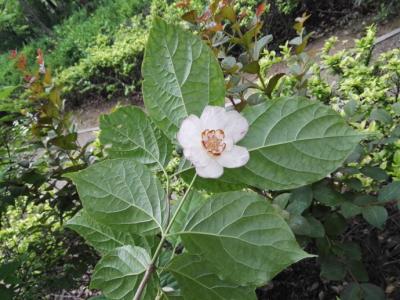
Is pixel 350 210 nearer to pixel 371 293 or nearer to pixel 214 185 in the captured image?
pixel 371 293

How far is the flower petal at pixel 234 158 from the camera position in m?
0.51

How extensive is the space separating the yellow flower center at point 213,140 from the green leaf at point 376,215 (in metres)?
0.67

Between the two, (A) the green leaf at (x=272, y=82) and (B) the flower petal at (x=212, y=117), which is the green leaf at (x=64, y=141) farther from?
(B) the flower petal at (x=212, y=117)

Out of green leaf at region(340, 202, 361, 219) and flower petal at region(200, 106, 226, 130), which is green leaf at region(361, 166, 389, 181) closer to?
green leaf at region(340, 202, 361, 219)

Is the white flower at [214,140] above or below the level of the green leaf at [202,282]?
above

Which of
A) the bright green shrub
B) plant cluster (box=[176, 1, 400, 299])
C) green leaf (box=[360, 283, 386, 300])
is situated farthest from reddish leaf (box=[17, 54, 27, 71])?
the bright green shrub

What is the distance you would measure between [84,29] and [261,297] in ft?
29.6

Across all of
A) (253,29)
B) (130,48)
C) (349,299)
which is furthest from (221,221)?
(130,48)

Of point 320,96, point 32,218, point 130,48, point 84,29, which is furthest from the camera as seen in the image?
point 84,29

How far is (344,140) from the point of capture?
1.68 ft

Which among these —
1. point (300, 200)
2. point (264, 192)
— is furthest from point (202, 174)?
point (264, 192)

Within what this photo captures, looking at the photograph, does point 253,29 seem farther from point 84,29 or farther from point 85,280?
point 84,29

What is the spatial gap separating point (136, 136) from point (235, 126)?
162 millimetres

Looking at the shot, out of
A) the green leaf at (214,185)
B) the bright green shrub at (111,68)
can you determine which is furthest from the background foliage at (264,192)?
the bright green shrub at (111,68)
